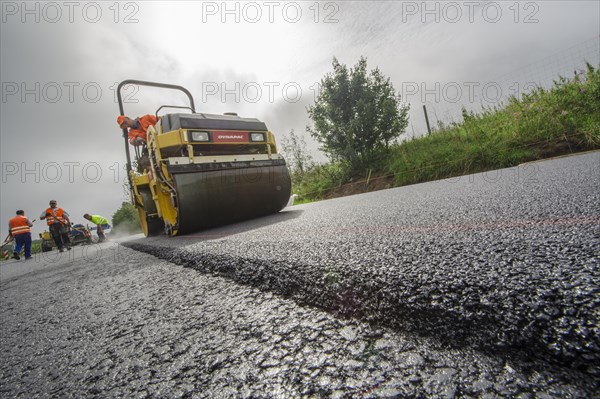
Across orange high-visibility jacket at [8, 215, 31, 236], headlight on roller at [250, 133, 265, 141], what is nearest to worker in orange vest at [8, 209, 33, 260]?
orange high-visibility jacket at [8, 215, 31, 236]

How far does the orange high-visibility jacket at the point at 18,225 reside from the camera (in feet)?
31.8

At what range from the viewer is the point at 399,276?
72cm

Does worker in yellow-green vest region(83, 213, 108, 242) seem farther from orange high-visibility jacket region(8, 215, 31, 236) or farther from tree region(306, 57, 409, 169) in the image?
tree region(306, 57, 409, 169)

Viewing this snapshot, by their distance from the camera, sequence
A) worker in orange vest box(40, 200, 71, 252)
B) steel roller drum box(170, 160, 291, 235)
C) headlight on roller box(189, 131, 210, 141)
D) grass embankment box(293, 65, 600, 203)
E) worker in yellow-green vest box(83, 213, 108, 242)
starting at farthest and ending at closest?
worker in yellow-green vest box(83, 213, 108, 242) → worker in orange vest box(40, 200, 71, 252) → grass embankment box(293, 65, 600, 203) → headlight on roller box(189, 131, 210, 141) → steel roller drum box(170, 160, 291, 235)

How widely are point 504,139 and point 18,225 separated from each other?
50.7 ft

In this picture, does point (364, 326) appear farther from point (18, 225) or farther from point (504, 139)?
point (18, 225)

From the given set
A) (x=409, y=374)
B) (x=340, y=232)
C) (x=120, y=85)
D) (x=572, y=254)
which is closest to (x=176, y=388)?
(x=409, y=374)

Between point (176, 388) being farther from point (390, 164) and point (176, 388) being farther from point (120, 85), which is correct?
point (390, 164)

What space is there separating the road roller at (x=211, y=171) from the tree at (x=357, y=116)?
6.50 m

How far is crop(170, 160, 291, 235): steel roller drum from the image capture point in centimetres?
321

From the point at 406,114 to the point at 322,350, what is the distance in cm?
1093

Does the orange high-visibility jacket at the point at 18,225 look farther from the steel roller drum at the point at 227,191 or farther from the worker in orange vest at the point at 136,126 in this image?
the steel roller drum at the point at 227,191

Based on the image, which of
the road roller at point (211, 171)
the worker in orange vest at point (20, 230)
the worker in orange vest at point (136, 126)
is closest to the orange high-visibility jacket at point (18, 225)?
the worker in orange vest at point (20, 230)

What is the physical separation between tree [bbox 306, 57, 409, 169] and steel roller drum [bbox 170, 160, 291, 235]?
21.6 ft
